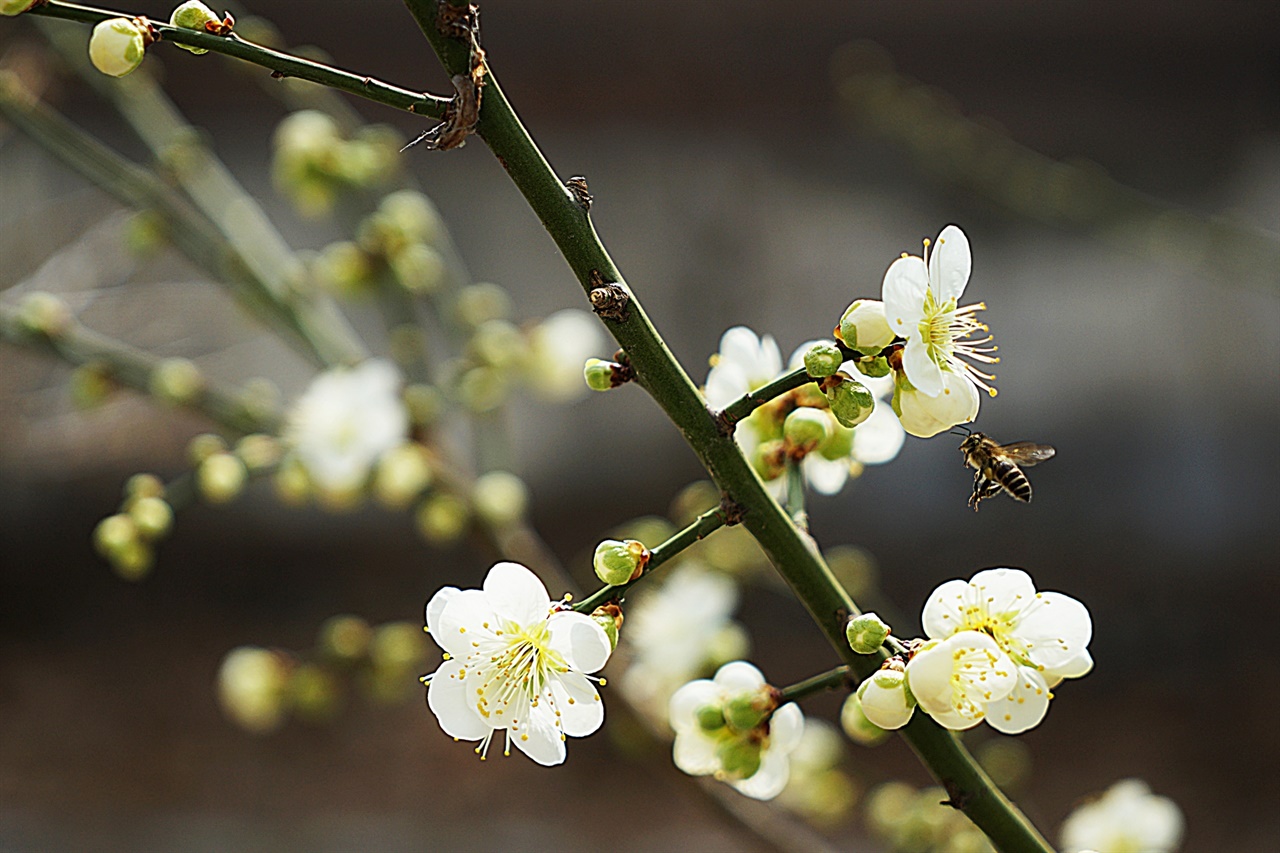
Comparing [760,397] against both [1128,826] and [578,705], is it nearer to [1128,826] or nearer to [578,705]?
[578,705]

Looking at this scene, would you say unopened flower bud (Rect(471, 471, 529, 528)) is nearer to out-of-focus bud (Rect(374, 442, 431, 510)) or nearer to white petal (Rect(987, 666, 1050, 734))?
out-of-focus bud (Rect(374, 442, 431, 510))

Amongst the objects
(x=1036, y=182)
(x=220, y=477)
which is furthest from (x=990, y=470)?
(x=1036, y=182)

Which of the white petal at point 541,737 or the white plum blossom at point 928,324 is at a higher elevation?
the white plum blossom at point 928,324

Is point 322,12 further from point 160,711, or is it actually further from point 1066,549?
point 1066,549

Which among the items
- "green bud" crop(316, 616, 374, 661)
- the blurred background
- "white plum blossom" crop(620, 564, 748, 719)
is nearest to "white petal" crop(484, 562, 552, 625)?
"white plum blossom" crop(620, 564, 748, 719)

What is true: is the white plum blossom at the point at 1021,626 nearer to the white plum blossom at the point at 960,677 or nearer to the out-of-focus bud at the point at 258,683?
the white plum blossom at the point at 960,677

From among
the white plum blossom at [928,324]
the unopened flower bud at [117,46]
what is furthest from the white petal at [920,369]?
the unopened flower bud at [117,46]
